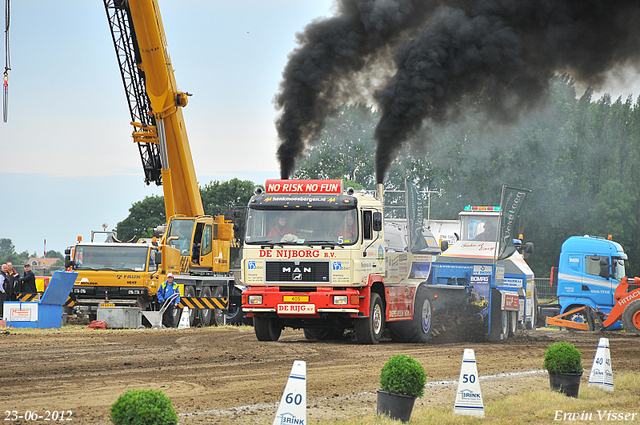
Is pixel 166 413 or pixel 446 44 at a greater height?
pixel 446 44

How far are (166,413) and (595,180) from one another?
55.8 meters

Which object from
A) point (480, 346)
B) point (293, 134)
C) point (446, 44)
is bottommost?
point (480, 346)

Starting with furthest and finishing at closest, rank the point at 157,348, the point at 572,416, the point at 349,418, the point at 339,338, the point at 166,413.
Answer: the point at 339,338, the point at 157,348, the point at 572,416, the point at 349,418, the point at 166,413

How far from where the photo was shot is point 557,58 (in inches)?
648

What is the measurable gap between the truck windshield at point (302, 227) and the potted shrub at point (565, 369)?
571 cm

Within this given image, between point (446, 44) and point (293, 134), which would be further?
point (293, 134)

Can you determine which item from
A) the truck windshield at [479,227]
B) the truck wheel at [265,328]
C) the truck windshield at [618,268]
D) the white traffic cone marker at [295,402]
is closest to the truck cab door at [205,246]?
the truck windshield at [479,227]

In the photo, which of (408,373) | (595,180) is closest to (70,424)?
(408,373)

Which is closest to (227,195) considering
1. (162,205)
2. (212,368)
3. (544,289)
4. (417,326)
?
(162,205)

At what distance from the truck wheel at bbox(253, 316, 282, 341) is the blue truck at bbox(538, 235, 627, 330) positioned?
1324cm

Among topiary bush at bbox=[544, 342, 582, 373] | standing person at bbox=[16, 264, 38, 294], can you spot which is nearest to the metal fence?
standing person at bbox=[16, 264, 38, 294]

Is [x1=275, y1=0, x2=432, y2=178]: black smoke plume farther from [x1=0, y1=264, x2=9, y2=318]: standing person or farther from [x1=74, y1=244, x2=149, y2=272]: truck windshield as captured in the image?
[x1=0, y1=264, x2=9, y2=318]: standing person

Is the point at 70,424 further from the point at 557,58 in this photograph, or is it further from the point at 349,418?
the point at 557,58

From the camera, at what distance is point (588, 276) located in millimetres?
25547
